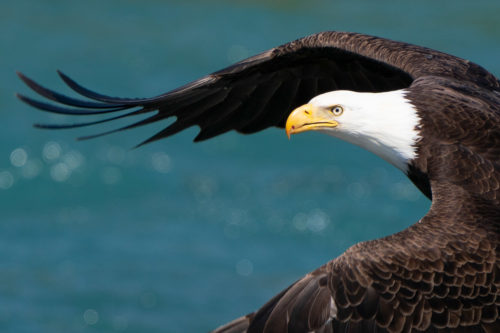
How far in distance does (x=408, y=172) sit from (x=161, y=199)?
23.1ft

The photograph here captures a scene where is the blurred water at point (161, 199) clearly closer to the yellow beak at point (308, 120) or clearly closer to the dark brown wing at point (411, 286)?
the yellow beak at point (308, 120)

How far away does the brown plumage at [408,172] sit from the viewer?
450 centimetres

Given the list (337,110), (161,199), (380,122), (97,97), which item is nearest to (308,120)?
(337,110)

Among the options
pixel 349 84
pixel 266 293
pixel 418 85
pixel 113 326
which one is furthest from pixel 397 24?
pixel 418 85

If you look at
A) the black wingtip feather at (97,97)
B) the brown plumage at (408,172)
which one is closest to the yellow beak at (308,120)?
the brown plumage at (408,172)

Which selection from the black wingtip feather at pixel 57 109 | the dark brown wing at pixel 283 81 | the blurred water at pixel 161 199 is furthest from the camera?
the blurred water at pixel 161 199

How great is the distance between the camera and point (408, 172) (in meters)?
5.53

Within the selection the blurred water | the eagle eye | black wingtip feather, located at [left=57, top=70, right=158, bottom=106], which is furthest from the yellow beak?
the blurred water

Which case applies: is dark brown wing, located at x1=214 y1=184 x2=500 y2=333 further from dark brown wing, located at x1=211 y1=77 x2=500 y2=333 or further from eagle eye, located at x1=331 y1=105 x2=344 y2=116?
eagle eye, located at x1=331 y1=105 x2=344 y2=116

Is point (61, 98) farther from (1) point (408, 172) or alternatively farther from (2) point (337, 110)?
(1) point (408, 172)

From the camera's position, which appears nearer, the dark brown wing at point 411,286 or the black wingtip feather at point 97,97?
the dark brown wing at point 411,286

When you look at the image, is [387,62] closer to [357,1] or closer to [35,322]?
[35,322]

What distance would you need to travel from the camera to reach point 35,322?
10.9m

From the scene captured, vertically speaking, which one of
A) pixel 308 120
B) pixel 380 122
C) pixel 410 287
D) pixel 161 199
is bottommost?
pixel 410 287
